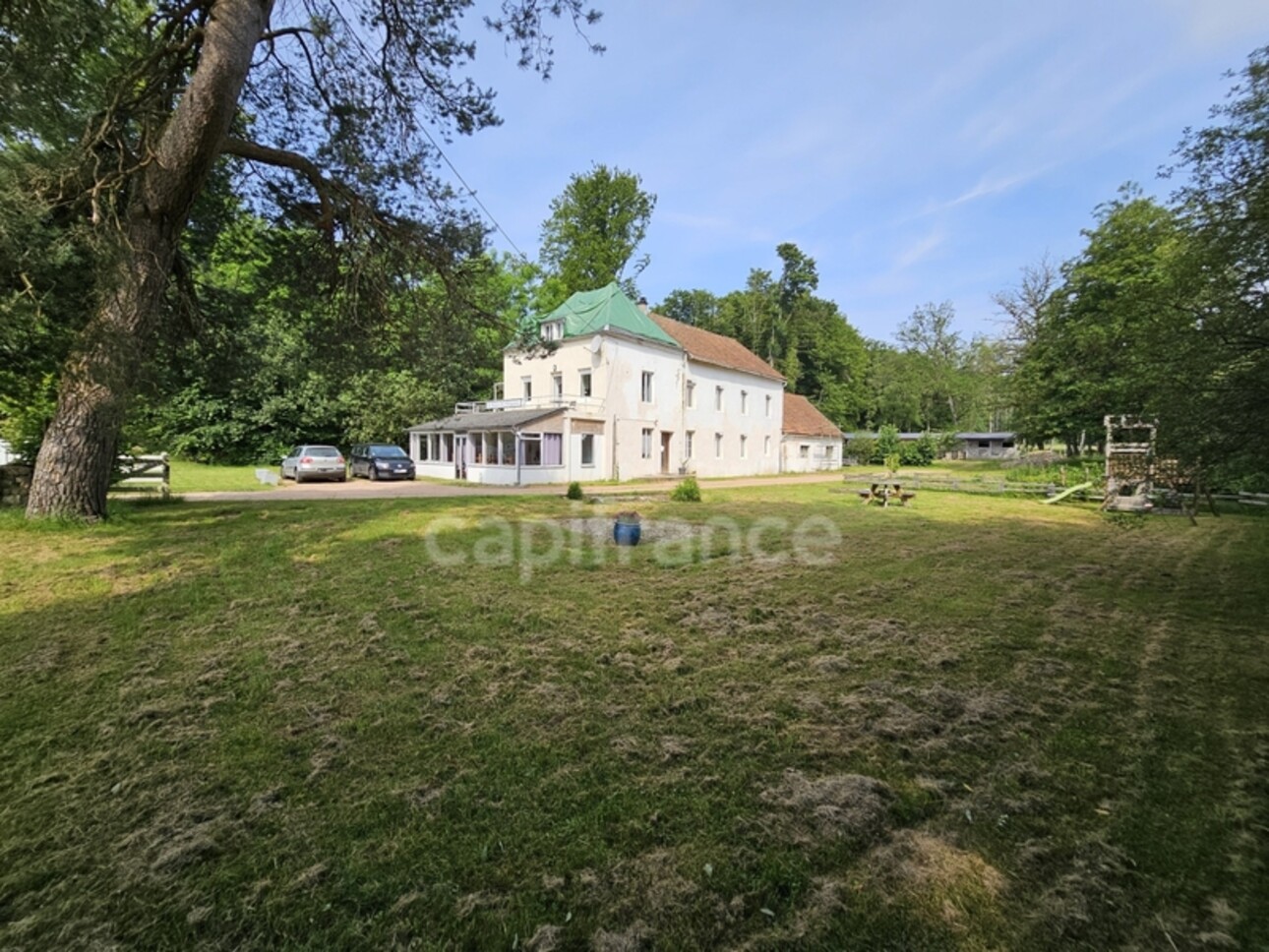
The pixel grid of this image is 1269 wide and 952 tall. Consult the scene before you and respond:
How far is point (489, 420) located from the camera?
25.8 m

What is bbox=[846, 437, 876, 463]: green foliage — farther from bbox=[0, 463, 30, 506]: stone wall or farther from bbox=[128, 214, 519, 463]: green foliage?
bbox=[0, 463, 30, 506]: stone wall

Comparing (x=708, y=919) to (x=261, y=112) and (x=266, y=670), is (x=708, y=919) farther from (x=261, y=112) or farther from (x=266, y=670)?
(x=261, y=112)

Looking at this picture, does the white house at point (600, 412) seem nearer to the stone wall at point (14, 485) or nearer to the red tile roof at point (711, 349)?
the red tile roof at point (711, 349)

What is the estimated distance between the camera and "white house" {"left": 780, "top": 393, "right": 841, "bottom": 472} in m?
39.4

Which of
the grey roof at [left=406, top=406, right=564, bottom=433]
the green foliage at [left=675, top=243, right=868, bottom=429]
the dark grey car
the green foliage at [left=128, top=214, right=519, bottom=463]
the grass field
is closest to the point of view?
the green foliage at [left=128, top=214, right=519, bottom=463]

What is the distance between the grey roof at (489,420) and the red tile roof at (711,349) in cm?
931

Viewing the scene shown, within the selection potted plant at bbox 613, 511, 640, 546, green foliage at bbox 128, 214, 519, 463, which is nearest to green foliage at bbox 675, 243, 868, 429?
green foliage at bbox 128, 214, 519, 463

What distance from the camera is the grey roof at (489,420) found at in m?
24.0

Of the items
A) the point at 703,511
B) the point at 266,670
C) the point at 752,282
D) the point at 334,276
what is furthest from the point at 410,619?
the point at 752,282

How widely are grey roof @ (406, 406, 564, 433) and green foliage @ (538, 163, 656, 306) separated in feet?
54.8

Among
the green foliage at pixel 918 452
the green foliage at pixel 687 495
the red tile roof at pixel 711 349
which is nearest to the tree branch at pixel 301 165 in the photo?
the green foliage at pixel 687 495

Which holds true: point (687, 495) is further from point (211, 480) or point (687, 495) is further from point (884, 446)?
point (884, 446)

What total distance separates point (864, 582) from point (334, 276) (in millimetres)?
10763

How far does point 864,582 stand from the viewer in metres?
7.12
